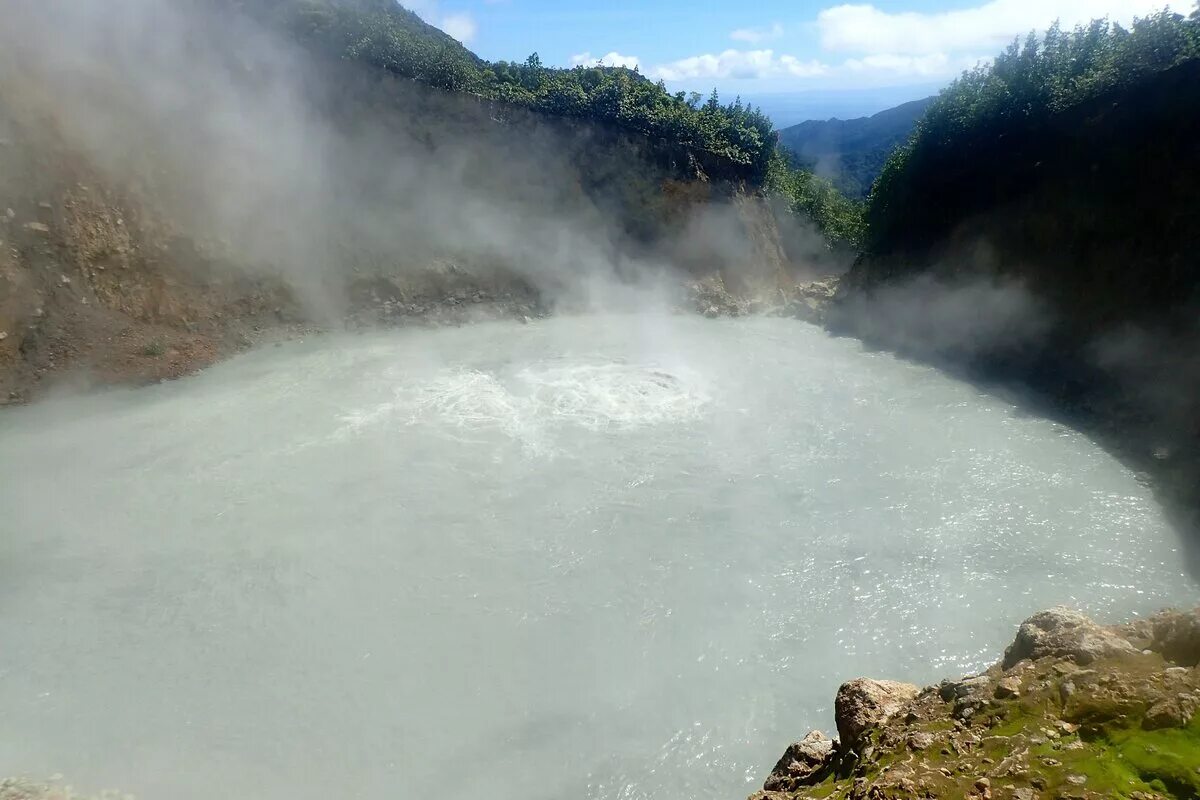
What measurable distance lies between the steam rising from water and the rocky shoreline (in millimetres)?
1909

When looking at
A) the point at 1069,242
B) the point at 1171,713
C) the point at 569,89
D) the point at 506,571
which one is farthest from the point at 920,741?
the point at 569,89

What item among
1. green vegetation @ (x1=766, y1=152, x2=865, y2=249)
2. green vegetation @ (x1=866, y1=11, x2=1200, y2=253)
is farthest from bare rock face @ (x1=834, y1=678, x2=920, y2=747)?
green vegetation @ (x1=766, y1=152, x2=865, y2=249)

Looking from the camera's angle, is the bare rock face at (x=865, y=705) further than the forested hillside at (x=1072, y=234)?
No

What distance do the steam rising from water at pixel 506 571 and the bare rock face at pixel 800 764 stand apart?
1325 mm

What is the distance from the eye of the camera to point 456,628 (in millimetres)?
8414

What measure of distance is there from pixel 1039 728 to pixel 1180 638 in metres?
1.54

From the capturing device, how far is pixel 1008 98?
750 inches

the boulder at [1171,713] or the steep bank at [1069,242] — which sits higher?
the steep bank at [1069,242]

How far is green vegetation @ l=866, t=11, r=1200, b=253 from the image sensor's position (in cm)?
1603

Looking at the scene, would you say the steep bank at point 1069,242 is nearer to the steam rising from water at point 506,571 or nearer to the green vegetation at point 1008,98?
the green vegetation at point 1008,98

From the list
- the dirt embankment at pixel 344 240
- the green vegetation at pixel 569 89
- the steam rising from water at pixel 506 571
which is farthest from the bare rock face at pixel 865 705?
the green vegetation at pixel 569 89

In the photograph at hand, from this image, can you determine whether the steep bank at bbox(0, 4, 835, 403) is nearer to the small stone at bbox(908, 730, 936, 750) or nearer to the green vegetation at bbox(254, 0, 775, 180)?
the green vegetation at bbox(254, 0, 775, 180)

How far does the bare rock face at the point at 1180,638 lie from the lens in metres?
4.93

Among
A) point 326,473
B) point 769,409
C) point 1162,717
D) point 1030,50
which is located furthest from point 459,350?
point 1030,50
